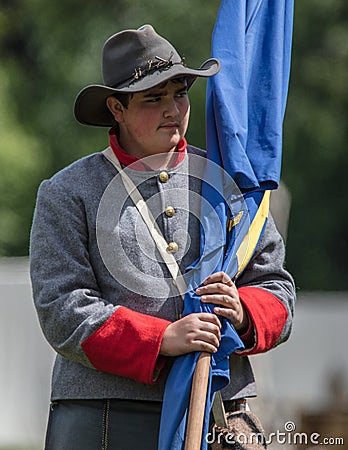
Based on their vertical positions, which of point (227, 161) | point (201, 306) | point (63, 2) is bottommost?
point (201, 306)

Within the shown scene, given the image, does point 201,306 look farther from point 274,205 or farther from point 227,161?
point 274,205

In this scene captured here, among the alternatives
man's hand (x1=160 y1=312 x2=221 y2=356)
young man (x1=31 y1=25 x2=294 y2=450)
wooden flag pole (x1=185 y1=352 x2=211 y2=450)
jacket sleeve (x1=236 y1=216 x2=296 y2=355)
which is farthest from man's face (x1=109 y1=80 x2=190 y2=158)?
wooden flag pole (x1=185 y1=352 x2=211 y2=450)

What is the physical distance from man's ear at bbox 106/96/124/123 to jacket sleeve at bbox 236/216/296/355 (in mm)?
502

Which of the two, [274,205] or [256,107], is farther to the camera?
[274,205]

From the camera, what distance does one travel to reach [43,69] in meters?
11.9

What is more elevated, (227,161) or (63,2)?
(63,2)

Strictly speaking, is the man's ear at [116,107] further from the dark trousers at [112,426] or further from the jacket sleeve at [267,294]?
the dark trousers at [112,426]

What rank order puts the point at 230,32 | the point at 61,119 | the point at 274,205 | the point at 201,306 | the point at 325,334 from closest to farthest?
the point at 201,306 → the point at 230,32 → the point at 274,205 → the point at 325,334 → the point at 61,119

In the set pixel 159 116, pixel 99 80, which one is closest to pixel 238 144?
pixel 159 116

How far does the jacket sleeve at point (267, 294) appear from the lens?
111 inches

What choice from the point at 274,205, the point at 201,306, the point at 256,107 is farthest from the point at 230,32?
the point at 274,205

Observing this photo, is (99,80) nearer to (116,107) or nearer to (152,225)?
(116,107)

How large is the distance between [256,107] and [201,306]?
60 centimetres

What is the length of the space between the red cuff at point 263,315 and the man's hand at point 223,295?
0.15 ft
